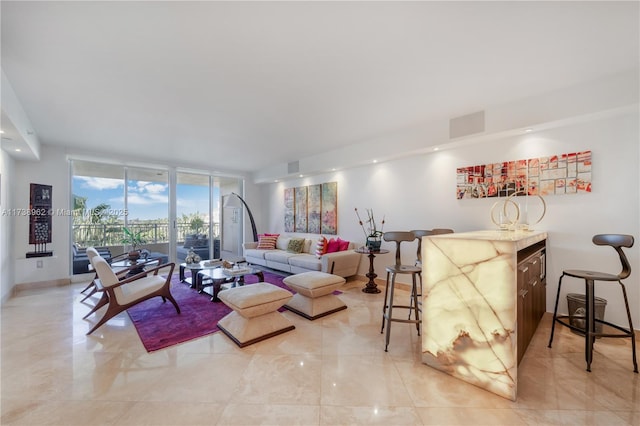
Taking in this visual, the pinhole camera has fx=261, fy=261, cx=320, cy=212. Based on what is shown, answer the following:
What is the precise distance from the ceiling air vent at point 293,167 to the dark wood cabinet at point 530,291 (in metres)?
4.76

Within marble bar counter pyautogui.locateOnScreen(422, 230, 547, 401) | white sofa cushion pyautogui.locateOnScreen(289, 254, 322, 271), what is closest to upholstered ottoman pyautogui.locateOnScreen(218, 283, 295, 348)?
marble bar counter pyautogui.locateOnScreen(422, 230, 547, 401)

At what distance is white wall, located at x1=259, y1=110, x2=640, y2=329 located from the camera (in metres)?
2.87

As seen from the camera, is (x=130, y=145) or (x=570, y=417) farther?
(x=130, y=145)

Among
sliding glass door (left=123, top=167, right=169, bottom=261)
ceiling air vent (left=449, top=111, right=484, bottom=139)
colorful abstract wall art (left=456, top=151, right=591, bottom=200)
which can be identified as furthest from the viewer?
sliding glass door (left=123, top=167, right=169, bottom=261)

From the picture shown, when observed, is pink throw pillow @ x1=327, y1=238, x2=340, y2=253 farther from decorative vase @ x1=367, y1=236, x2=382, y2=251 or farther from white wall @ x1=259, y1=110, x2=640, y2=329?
white wall @ x1=259, y1=110, x2=640, y2=329

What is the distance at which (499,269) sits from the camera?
77.6 inches

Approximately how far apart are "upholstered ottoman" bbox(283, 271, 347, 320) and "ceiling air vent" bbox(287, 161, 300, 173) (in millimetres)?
3365

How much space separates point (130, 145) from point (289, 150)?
121 inches

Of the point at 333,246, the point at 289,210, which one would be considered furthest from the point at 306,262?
the point at 289,210

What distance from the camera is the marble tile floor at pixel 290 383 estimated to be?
1.74 meters

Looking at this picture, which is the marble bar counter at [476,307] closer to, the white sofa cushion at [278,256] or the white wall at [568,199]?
the white wall at [568,199]

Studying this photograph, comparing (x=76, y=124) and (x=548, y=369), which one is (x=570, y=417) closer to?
(x=548, y=369)

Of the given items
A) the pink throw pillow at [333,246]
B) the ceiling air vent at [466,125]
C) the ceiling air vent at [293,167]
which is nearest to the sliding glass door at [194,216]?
the ceiling air vent at [293,167]

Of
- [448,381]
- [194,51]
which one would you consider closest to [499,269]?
[448,381]
